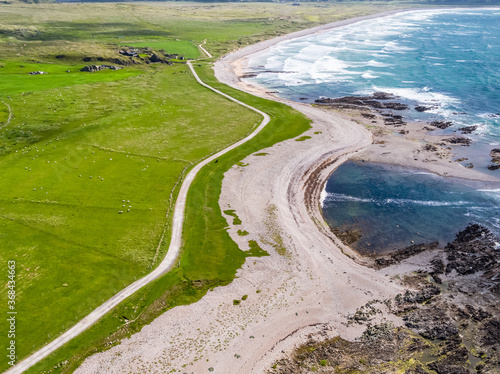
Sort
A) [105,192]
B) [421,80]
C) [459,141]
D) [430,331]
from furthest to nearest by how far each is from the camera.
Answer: [421,80] → [459,141] → [105,192] → [430,331]

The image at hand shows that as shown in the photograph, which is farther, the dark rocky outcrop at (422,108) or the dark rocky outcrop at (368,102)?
the dark rocky outcrop at (368,102)

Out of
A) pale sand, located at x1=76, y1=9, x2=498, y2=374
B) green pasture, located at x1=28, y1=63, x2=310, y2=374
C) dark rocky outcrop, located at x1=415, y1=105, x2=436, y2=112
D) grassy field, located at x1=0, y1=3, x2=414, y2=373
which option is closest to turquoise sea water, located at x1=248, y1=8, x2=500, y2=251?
dark rocky outcrop, located at x1=415, y1=105, x2=436, y2=112

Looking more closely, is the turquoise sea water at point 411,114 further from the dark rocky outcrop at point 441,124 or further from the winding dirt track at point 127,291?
the winding dirt track at point 127,291

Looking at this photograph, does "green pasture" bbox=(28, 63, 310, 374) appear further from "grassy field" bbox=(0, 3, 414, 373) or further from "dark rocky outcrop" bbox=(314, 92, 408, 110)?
"dark rocky outcrop" bbox=(314, 92, 408, 110)

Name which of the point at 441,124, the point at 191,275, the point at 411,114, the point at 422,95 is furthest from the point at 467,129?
the point at 191,275

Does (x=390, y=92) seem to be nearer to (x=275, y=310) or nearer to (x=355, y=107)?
(x=355, y=107)

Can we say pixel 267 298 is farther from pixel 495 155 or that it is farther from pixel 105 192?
pixel 495 155

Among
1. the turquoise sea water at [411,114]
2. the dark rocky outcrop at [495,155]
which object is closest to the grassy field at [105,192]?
the turquoise sea water at [411,114]
